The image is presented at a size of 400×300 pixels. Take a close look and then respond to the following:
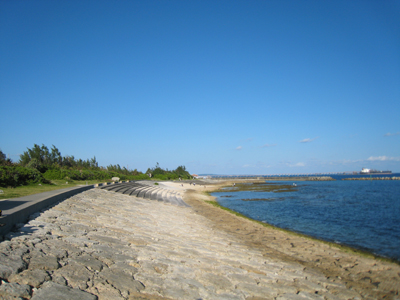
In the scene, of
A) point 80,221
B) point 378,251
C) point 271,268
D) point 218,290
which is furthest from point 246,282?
point 378,251

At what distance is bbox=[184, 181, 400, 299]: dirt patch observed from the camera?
7.24 meters

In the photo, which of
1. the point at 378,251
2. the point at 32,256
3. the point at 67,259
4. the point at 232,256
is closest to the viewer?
the point at 32,256

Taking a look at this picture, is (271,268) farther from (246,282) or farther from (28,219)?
(28,219)

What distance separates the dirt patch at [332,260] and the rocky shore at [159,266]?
4cm

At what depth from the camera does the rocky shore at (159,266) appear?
429 cm

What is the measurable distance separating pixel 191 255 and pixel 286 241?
260 inches

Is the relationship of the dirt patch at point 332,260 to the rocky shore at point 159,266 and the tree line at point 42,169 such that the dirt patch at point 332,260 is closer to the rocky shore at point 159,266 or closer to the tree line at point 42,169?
the rocky shore at point 159,266

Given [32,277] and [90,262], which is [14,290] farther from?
[90,262]

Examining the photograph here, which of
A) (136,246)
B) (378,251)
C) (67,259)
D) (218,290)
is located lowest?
(378,251)

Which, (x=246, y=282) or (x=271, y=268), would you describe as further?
(x=271, y=268)

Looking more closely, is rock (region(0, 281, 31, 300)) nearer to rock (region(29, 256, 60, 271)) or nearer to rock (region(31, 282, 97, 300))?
rock (region(31, 282, 97, 300))

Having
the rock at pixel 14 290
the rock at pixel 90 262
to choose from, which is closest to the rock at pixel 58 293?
the rock at pixel 14 290

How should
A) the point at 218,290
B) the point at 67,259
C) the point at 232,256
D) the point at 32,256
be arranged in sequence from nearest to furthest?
the point at 32,256 < the point at 67,259 < the point at 218,290 < the point at 232,256

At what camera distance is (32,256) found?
4734 millimetres
